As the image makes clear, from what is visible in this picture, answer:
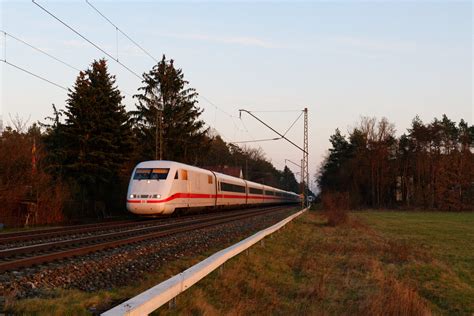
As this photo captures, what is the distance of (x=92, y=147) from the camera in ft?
124

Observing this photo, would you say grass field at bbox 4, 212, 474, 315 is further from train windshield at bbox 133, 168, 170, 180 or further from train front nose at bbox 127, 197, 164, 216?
train windshield at bbox 133, 168, 170, 180

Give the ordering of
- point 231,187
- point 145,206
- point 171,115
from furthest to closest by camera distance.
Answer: point 171,115, point 231,187, point 145,206

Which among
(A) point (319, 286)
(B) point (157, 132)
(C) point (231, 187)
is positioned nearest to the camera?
(A) point (319, 286)

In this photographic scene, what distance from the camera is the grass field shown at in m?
7.47

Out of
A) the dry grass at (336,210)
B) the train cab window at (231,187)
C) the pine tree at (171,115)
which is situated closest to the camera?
the dry grass at (336,210)

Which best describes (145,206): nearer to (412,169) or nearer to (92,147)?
(92,147)

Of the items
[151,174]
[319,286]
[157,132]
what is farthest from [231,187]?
[319,286]

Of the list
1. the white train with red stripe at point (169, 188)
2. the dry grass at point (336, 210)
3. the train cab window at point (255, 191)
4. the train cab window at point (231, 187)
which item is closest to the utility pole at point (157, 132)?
the train cab window at point (231, 187)

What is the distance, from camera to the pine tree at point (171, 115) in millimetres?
54000

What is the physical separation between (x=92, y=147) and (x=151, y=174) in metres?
12.2

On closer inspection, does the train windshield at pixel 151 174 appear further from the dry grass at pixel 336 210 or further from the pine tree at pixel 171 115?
the pine tree at pixel 171 115

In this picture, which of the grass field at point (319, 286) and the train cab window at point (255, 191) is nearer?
the grass field at point (319, 286)

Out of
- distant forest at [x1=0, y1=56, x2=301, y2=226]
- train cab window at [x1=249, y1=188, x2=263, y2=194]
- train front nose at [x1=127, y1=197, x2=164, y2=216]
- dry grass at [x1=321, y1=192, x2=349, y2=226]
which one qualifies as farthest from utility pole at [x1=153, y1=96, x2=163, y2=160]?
dry grass at [x1=321, y1=192, x2=349, y2=226]

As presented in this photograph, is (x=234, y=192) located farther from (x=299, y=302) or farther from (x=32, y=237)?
(x=299, y=302)
